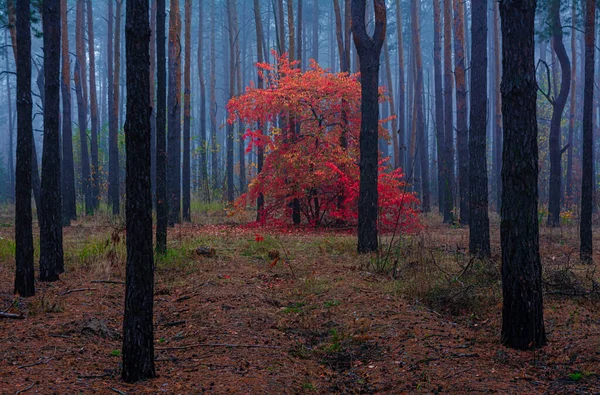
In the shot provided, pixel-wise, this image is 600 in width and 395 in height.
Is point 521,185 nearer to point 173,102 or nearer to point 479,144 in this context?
point 479,144

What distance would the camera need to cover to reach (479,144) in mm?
10328

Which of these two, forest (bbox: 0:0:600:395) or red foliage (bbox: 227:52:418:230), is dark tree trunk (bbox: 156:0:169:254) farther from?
red foliage (bbox: 227:52:418:230)

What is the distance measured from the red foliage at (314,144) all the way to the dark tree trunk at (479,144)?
433 centimetres

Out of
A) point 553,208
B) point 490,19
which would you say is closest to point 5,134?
point 490,19

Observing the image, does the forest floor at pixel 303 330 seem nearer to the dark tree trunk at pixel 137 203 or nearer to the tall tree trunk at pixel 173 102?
the dark tree trunk at pixel 137 203

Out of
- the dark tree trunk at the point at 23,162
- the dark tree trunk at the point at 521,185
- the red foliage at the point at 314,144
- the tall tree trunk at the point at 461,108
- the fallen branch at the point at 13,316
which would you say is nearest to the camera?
the dark tree trunk at the point at 521,185

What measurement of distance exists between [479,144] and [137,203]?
813 centimetres

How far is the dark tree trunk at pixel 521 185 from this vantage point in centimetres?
479

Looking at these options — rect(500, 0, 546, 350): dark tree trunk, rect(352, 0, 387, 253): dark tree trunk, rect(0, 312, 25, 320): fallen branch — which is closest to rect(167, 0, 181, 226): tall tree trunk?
rect(352, 0, 387, 253): dark tree trunk

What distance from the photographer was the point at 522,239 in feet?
15.8

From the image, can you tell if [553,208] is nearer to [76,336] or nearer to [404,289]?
[404,289]

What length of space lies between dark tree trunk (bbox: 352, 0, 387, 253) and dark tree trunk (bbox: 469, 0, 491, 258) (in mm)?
2037

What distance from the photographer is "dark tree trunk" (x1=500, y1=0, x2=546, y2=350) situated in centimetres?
479

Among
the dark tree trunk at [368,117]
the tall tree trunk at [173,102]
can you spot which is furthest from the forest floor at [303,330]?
the tall tree trunk at [173,102]
